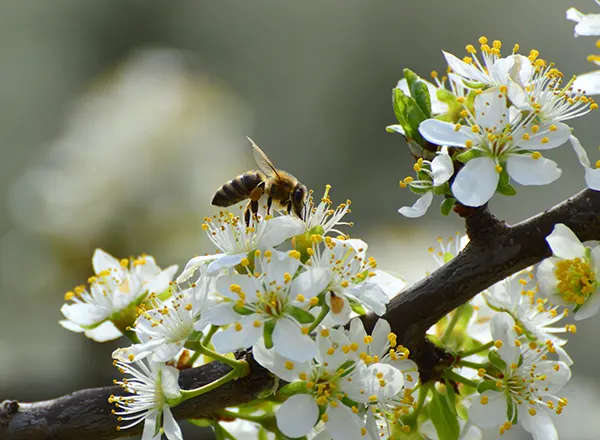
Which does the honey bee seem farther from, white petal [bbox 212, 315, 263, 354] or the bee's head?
white petal [bbox 212, 315, 263, 354]

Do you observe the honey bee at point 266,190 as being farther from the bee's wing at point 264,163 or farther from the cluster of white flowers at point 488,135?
the cluster of white flowers at point 488,135

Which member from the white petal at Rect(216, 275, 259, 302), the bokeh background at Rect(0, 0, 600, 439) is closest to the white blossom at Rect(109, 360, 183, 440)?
the white petal at Rect(216, 275, 259, 302)

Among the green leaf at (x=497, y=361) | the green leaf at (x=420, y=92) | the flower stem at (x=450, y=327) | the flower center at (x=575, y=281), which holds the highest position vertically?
the green leaf at (x=420, y=92)

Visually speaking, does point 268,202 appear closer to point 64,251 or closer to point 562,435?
point 562,435

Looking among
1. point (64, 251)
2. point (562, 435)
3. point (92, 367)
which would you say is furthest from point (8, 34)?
point (562, 435)

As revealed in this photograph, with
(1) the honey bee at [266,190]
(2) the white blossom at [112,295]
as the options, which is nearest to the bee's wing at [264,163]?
(1) the honey bee at [266,190]

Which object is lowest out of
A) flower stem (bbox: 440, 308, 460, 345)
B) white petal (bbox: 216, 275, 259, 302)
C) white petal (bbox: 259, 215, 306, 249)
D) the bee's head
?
flower stem (bbox: 440, 308, 460, 345)

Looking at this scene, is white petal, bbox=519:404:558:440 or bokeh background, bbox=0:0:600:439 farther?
bokeh background, bbox=0:0:600:439
